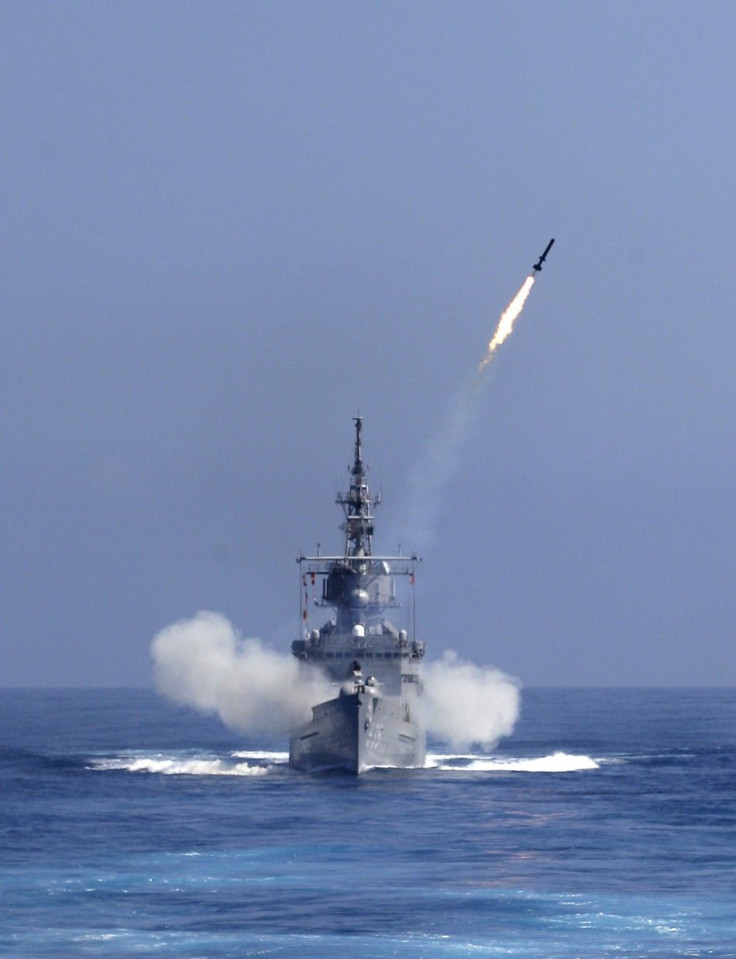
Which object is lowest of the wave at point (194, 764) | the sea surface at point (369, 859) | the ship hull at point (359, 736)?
the sea surface at point (369, 859)

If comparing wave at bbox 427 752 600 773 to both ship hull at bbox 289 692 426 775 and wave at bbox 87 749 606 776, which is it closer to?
wave at bbox 87 749 606 776

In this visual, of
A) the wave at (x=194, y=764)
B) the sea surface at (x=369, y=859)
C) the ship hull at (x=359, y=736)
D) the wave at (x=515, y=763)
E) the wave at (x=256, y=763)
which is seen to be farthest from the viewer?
the wave at (x=515, y=763)

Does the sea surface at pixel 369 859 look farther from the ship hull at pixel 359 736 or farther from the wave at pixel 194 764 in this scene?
the ship hull at pixel 359 736

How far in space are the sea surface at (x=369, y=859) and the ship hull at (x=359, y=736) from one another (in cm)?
130

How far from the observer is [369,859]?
66688 mm

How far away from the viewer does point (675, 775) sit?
10069 centimetres

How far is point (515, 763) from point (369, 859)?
144 ft

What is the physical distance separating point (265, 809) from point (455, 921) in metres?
27.7

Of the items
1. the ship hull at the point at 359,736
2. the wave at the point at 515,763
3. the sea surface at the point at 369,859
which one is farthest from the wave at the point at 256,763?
the ship hull at the point at 359,736

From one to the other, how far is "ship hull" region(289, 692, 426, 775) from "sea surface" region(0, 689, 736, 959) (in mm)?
1296

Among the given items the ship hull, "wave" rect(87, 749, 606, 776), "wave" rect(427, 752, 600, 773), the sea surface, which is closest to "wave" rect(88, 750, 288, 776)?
"wave" rect(87, 749, 606, 776)

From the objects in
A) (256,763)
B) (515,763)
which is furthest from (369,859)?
(515,763)

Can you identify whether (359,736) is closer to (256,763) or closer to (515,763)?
(256,763)

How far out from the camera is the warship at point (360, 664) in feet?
310
